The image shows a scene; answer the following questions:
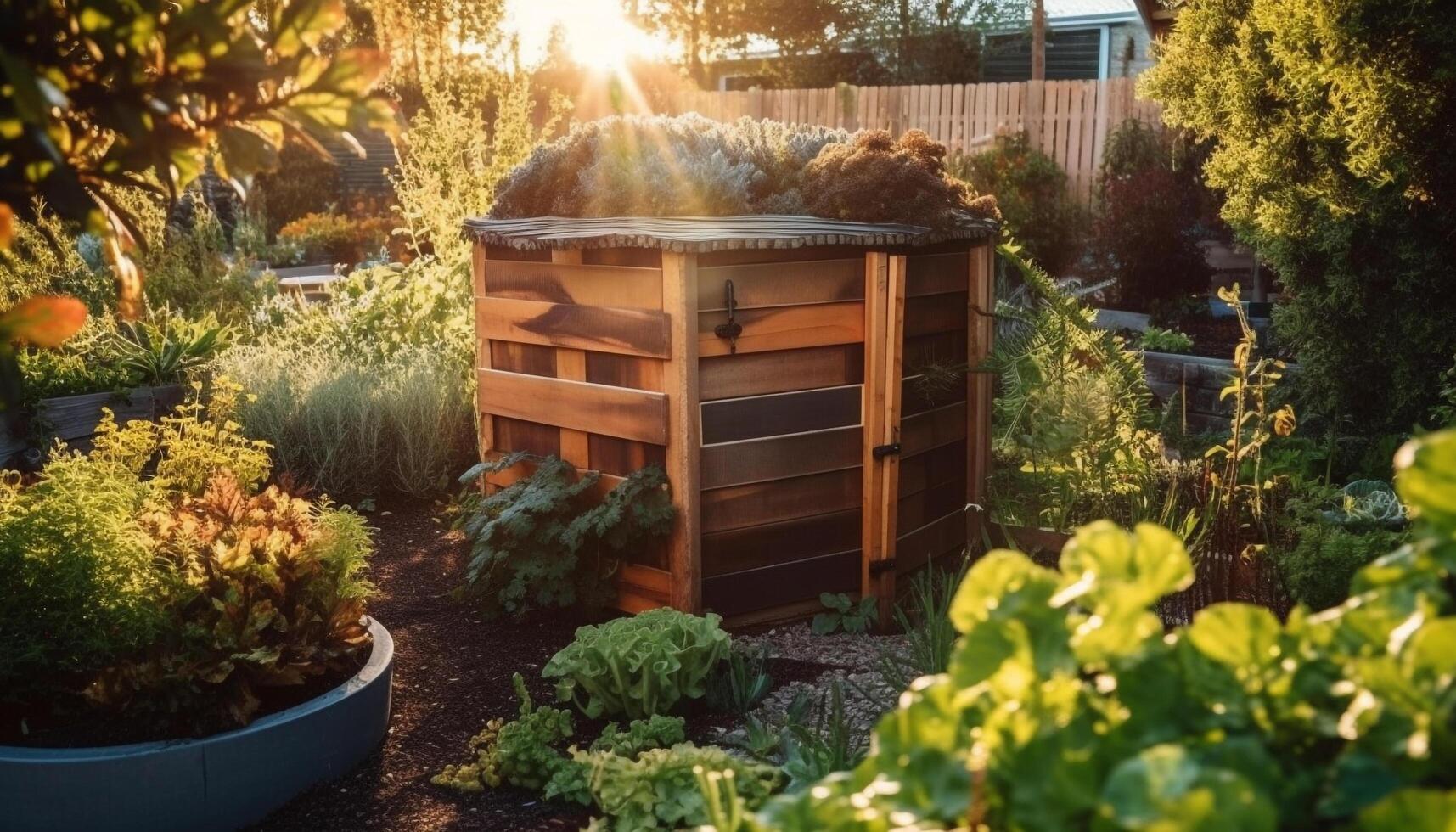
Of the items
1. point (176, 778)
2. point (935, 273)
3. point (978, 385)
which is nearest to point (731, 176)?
point (935, 273)

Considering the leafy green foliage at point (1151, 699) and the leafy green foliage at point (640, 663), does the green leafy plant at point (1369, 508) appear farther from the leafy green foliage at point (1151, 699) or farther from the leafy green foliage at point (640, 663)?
the leafy green foliage at point (1151, 699)

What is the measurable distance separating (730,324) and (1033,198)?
9951 mm

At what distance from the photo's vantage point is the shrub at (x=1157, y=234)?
10.4 m

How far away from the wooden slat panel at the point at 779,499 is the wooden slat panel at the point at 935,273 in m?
0.77

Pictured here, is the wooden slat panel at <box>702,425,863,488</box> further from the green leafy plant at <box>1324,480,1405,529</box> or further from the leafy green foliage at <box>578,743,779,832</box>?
the green leafy plant at <box>1324,480,1405,529</box>

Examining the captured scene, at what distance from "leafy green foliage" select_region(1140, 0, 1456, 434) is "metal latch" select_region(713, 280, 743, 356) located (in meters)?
3.35

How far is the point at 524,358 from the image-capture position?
16.9ft

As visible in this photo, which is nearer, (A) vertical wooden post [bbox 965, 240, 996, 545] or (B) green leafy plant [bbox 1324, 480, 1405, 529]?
(B) green leafy plant [bbox 1324, 480, 1405, 529]

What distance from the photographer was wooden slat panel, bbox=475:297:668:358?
14.6ft

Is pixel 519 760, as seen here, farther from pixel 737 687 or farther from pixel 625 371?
pixel 625 371

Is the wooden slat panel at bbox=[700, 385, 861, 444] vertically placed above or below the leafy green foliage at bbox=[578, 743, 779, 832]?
above

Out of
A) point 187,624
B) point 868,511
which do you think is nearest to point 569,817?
point 187,624

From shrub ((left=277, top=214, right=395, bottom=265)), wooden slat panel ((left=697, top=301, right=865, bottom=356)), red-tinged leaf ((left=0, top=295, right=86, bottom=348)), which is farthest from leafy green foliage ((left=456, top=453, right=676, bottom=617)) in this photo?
shrub ((left=277, top=214, right=395, bottom=265))

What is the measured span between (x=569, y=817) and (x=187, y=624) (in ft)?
3.54
